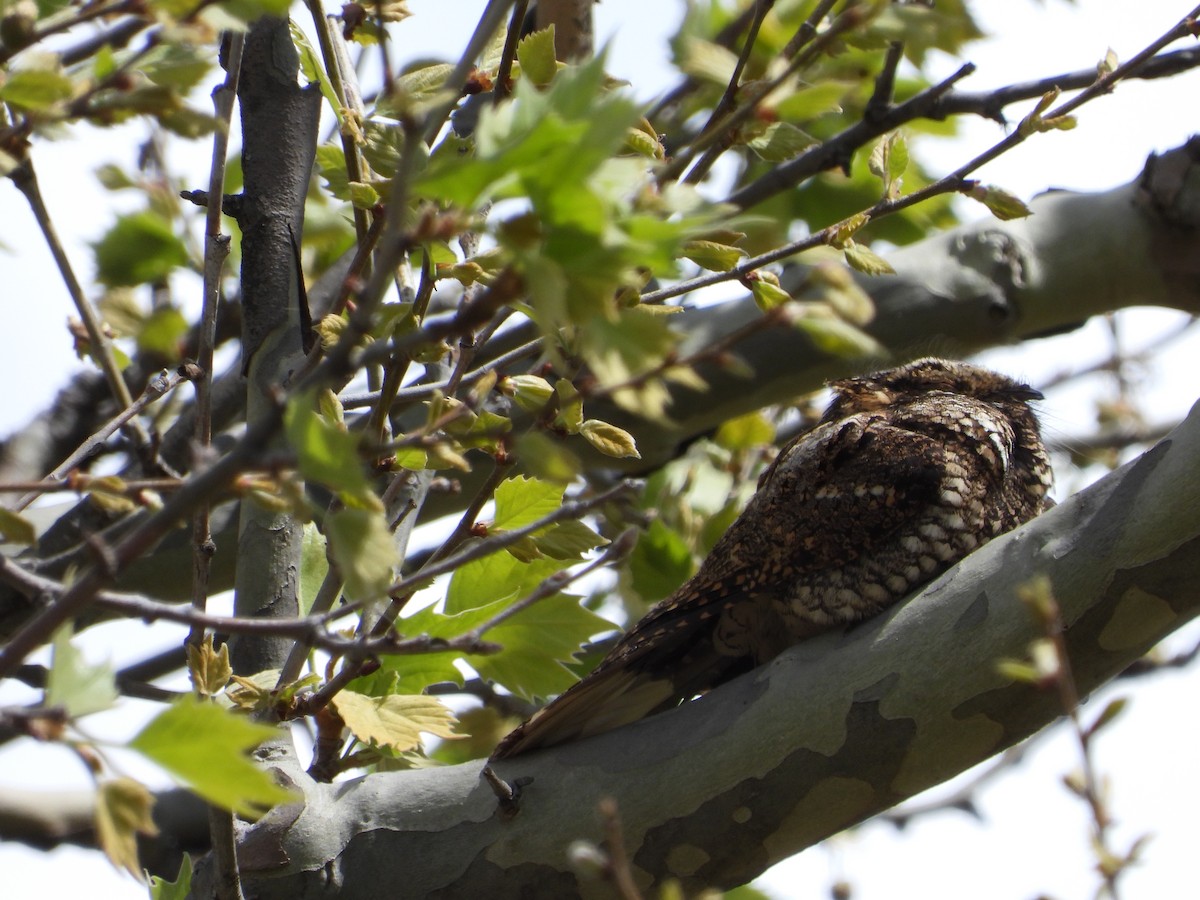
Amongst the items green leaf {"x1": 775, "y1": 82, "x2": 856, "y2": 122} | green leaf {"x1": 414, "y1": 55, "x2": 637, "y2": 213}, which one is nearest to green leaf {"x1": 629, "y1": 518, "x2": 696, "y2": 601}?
green leaf {"x1": 775, "y1": 82, "x2": 856, "y2": 122}

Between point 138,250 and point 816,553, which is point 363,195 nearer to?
point 816,553

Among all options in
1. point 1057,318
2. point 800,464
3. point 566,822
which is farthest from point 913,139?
point 566,822

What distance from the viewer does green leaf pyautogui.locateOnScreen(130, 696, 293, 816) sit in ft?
3.12

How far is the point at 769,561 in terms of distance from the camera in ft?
6.95

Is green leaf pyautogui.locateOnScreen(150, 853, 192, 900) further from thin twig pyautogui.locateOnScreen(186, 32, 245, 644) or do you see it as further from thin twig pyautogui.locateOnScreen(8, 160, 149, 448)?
thin twig pyautogui.locateOnScreen(8, 160, 149, 448)

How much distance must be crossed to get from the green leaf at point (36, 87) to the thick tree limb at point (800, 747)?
1146 millimetres

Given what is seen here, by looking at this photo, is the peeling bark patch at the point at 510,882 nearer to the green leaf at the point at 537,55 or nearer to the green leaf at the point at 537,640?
the green leaf at the point at 537,640

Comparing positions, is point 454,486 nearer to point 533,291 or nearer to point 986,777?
point 533,291

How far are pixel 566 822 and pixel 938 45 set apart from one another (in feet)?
3.87

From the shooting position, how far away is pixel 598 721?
2.03 meters

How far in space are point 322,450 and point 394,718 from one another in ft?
2.78

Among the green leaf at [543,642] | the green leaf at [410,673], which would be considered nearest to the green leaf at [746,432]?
the green leaf at [543,642]

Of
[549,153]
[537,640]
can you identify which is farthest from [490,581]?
[549,153]

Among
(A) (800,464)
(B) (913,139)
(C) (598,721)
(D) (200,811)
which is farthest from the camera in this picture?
(B) (913,139)
